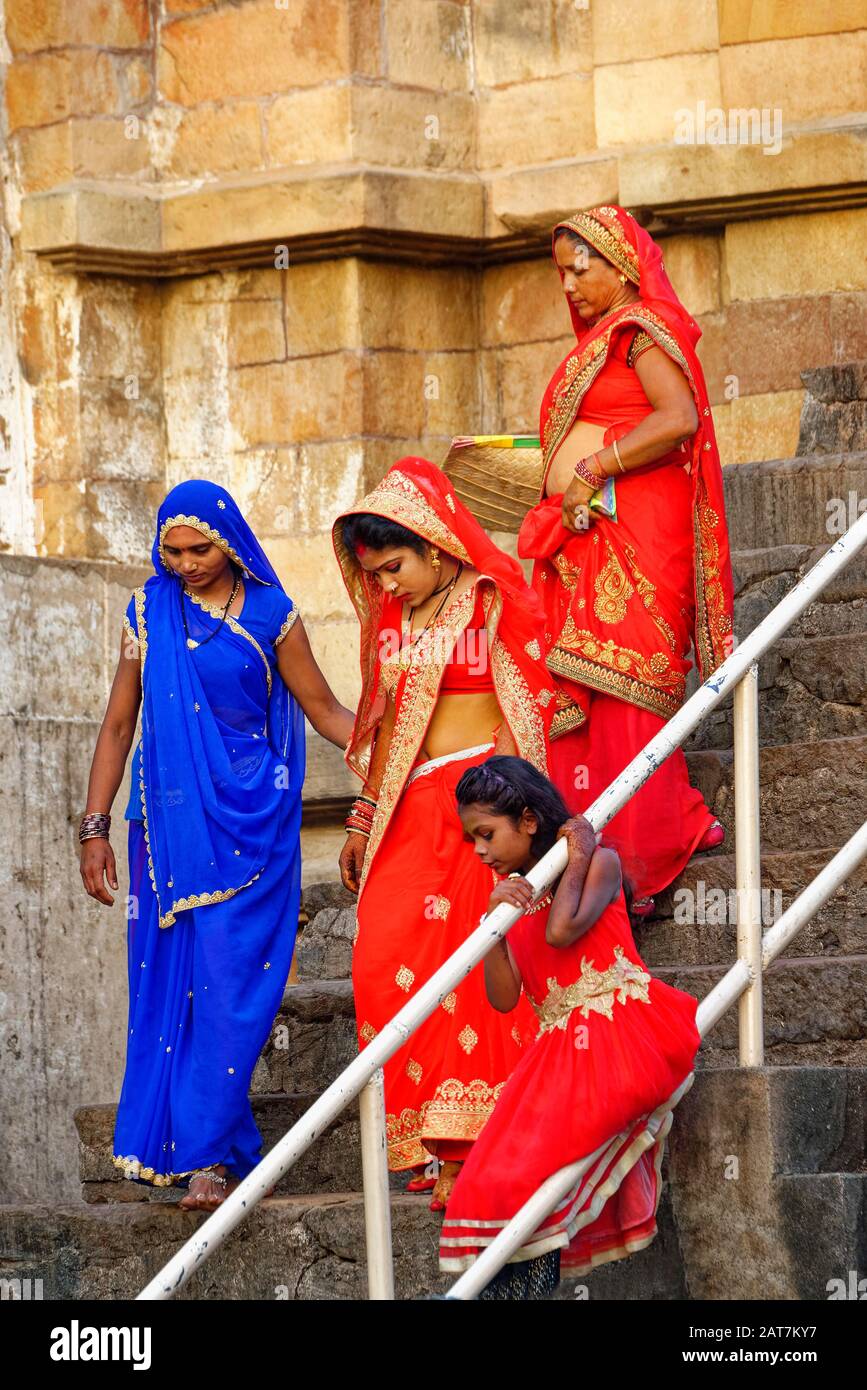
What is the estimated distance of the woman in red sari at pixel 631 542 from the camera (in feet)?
22.7

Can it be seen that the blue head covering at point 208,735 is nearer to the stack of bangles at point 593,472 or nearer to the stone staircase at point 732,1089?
the stone staircase at point 732,1089

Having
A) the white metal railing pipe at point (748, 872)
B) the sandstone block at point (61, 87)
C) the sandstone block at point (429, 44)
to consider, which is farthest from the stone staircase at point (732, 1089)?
the sandstone block at point (61, 87)

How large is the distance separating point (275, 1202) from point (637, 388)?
7.64ft

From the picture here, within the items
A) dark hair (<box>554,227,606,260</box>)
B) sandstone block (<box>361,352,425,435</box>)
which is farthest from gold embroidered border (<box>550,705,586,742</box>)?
sandstone block (<box>361,352,425,435</box>)

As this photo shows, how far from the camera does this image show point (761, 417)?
30.1ft

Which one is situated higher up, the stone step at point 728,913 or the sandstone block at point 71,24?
the sandstone block at point 71,24

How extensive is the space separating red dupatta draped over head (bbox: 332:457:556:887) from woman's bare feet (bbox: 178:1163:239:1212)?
0.78 meters

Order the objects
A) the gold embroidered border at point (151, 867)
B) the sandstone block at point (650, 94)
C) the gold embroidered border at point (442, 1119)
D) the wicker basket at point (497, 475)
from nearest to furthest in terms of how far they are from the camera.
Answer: the gold embroidered border at point (442, 1119)
the gold embroidered border at point (151, 867)
the wicker basket at point (497, 475)
the sandstone block at point (650, 94)

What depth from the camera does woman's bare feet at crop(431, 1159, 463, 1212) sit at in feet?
19.1

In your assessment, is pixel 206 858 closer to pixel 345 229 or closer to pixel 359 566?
pixel 359 566

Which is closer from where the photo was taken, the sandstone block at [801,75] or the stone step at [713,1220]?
the stone step at [713,1220]

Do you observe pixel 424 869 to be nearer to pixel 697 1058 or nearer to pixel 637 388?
pixel 697 1058

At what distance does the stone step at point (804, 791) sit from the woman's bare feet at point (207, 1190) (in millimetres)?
A: 1616
